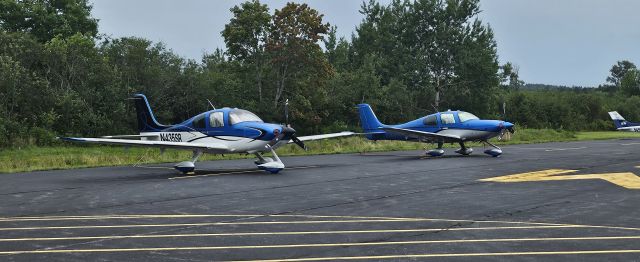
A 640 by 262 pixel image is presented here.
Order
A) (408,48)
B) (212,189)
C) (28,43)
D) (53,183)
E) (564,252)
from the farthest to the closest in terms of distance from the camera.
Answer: (408,48) < (28,43) < (53,183) < (212,189) < (564,252)

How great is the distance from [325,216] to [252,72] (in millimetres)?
38970

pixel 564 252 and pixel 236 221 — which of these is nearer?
pixel 564 252

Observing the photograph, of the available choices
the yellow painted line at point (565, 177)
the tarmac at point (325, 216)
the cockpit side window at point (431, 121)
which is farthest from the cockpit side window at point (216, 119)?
the cockpit side window at point (431, 121)

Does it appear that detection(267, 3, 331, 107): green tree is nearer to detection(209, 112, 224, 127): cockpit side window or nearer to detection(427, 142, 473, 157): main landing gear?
detection(427, 142, 473, 157): main landing gear

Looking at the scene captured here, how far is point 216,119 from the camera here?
1877 cm

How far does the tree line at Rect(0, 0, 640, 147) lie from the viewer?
3975 centimetres

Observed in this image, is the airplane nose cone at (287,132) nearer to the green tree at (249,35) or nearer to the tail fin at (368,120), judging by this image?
the tail fin at (368,120)

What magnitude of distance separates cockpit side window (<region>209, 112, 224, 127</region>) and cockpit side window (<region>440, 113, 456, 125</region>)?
37.4 feet

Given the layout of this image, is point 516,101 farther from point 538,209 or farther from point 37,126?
point 538,209

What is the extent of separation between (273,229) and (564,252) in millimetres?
4029

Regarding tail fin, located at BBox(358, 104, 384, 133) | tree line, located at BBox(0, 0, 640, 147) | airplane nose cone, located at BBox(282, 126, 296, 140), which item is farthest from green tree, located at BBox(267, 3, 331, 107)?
airplane nose cone, located at BBox(282, 126, 296, 140)

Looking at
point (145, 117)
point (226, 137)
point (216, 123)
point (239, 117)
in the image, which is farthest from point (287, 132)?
point (145, 117)

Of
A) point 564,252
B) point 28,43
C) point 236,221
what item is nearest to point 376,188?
point 236,221

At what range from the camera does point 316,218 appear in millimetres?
9836
